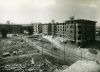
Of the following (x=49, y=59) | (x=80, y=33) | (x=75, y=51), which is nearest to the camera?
(x=49, y=59)

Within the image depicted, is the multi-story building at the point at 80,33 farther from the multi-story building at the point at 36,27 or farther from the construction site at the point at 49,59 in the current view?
the multi-story building at the point at 36,27

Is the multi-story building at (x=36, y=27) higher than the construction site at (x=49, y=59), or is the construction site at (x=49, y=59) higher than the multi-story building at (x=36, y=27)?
the multi-story building at (x=36, y=27)

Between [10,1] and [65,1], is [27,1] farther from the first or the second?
[65,1]

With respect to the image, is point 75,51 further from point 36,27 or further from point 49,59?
point 36,27

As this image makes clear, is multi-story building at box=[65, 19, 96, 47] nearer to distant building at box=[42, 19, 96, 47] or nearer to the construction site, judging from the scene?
distant building at box=[42, 19, 96, 47]

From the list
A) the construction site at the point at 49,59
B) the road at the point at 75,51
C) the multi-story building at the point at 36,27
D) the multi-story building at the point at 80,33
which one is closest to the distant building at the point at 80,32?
the multi-story building at the point at 80,33

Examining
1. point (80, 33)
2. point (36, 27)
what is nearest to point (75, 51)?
point (80, 33)

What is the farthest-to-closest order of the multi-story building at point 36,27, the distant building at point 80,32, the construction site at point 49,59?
the multi-story building at point 36,27 < the distant building at point 80,32 < the construction site at point 49,59

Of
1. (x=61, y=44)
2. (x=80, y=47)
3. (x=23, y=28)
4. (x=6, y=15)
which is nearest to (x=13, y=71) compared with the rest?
(x=6, y=15)

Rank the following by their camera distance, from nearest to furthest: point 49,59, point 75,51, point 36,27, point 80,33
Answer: point 49,59 < point 75,51 < point 80,33 < point 36,27

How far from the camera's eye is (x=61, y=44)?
52.5ft

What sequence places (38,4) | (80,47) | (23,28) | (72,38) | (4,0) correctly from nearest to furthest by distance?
(4,0) < (38,4) < (80,47) < (72,38) < (23,28)

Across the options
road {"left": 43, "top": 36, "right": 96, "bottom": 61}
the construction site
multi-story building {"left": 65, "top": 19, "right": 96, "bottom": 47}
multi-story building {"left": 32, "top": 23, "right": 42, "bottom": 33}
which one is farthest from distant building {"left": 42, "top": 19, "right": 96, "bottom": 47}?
multi-story building {"left": 32, "top": 23, "right": 42, "bottom": 33}

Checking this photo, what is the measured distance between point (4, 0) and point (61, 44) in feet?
32.5
